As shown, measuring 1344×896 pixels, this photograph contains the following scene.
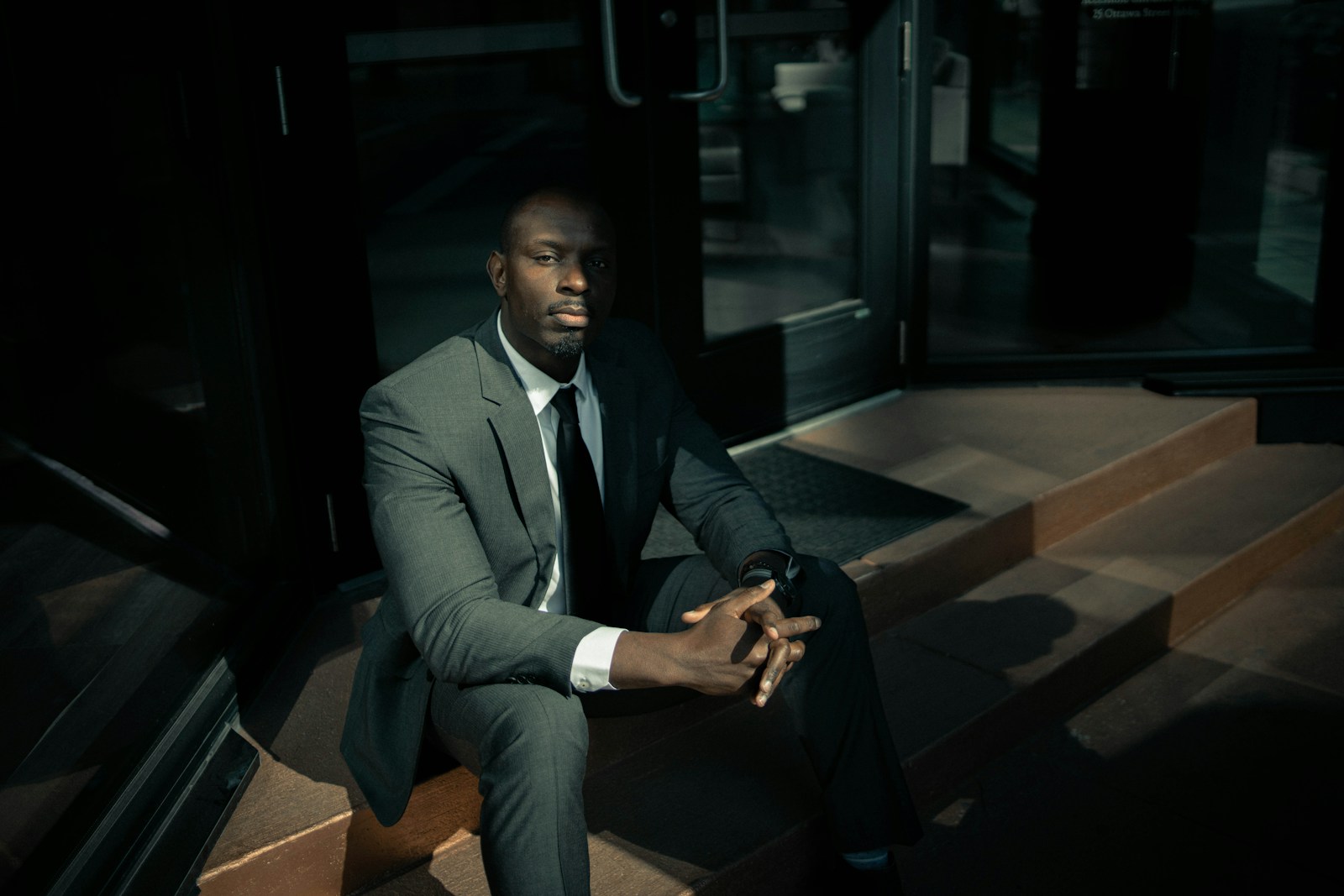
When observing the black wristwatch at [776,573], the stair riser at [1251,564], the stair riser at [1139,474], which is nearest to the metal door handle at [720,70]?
the stair riser at [1139,474]

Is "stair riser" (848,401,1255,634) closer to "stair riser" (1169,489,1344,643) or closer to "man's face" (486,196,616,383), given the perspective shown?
"stair riser" (1169,489,1344,643)

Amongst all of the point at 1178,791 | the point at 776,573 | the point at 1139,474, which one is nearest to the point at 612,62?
the point at 776,573

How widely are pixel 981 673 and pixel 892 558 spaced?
356mm

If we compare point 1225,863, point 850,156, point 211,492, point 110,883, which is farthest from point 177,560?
point 850,156

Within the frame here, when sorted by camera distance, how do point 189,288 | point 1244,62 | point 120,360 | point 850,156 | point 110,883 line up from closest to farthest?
point 110,883, point 120,360, point 189,288, point 850,156, point 1244,62

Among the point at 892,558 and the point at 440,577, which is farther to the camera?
the point at 892,558

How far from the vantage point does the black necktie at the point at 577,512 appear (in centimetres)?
216

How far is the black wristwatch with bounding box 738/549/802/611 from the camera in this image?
79.8 inches

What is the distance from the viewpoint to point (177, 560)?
256 cm

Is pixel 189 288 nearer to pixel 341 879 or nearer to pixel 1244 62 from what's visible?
pixel 341 879

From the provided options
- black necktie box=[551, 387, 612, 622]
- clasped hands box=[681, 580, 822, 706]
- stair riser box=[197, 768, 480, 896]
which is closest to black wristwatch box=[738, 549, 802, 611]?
clasped hands box=[681, 580, 822, 706]

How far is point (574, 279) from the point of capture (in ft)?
6.77

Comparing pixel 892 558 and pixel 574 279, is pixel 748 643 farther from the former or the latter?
pixel 892 558

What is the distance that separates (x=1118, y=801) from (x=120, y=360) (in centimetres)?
219
